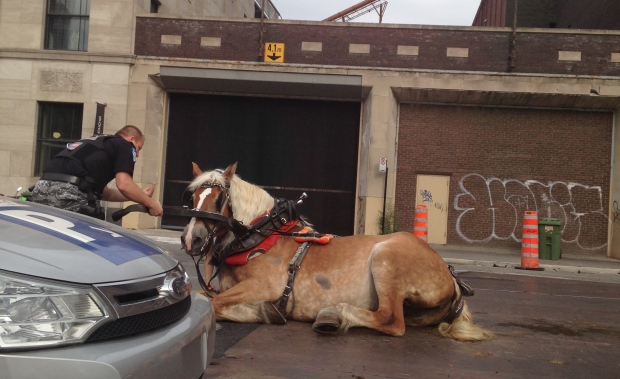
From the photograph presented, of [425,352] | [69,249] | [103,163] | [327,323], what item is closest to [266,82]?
[103,163]

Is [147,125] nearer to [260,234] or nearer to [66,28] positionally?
[66,28]

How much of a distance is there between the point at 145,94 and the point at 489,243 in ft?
41.5

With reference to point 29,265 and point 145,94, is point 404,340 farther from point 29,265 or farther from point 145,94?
point 145,94

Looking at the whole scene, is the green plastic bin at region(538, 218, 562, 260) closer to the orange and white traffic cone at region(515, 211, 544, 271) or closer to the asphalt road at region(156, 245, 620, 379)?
the orange and white traffic cone at region(515, 211, 544, 271)

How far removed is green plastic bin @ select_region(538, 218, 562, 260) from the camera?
16344mm

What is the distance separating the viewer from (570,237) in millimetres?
19297

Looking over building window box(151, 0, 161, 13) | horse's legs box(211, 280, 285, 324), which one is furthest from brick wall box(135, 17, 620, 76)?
horse's legs box(211, 280, 285, 324)

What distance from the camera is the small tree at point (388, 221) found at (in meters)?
18.8

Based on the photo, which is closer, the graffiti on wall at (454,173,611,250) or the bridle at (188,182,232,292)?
the bridle at (188,182,232,292)

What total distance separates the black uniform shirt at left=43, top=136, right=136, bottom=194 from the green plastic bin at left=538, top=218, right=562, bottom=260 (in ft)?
46.3

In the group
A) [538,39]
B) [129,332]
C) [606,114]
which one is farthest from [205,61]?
[129,332]

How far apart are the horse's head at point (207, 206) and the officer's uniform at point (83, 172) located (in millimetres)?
613

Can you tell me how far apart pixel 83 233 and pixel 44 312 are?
75 cm

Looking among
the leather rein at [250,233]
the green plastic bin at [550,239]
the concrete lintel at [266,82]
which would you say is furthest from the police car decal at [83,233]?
the concrete lintel at [266,82]
